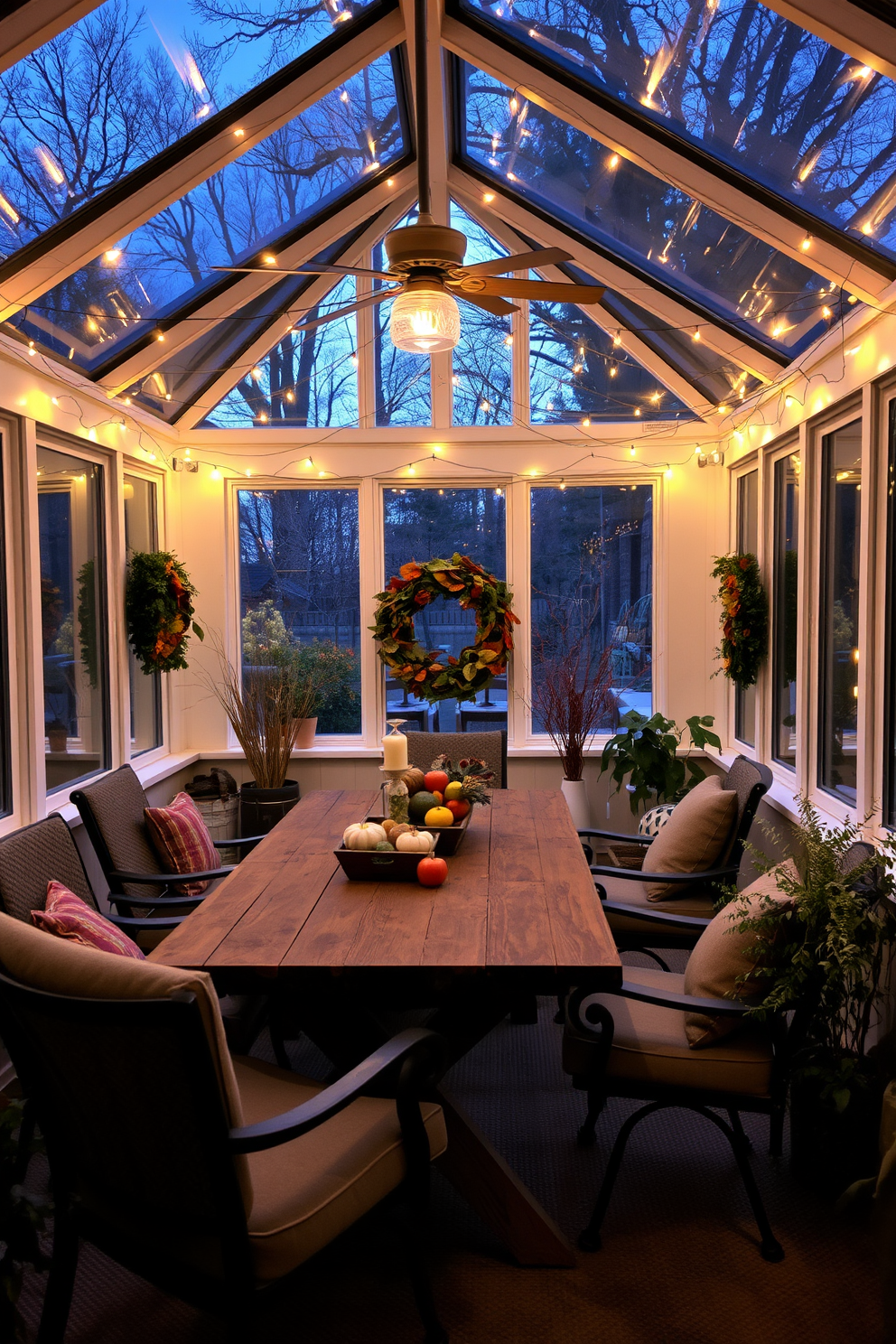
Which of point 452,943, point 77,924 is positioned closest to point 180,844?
point 77,924

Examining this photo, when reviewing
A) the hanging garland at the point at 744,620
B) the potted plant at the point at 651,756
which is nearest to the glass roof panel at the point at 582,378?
the hanging garland at the point at 744,620

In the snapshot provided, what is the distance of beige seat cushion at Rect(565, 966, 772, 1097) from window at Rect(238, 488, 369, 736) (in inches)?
150

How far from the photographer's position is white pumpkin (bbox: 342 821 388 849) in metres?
2.75

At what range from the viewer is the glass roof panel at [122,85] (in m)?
2.88

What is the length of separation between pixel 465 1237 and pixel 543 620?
13.1ft

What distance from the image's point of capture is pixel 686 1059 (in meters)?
2.32

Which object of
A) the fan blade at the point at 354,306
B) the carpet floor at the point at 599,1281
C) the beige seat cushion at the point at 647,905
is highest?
the fan blade at the point at 354,306

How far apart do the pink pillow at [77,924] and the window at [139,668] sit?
256cm

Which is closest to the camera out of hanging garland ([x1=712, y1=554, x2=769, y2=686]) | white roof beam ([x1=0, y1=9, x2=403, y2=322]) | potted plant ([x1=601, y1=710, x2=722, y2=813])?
white roof beam ([x1=0, y1=9, x2=403, y2=322])

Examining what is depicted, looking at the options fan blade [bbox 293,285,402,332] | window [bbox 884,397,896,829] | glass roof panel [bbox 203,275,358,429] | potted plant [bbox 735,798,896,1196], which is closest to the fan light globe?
fan blade [bbox 293,285,402,332]

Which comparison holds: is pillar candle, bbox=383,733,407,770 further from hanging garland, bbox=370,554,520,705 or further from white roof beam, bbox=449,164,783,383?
hanging garland, bbox=370,554,520,705

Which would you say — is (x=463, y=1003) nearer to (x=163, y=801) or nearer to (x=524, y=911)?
(x=524, y=911)

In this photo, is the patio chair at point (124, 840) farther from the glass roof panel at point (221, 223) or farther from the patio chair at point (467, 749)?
the glass roof panel at point (221, 223)

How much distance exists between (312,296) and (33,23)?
2.76m
